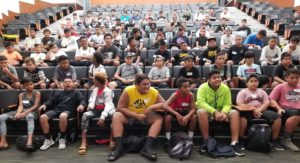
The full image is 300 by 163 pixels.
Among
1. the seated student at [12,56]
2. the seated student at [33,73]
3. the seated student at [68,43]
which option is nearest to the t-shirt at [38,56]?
the seated student at [12,56]

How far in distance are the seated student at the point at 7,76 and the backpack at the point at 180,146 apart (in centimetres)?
232

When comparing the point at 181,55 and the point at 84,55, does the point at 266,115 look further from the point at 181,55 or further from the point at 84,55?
the point at 84,55

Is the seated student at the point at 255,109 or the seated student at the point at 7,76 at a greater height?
the seated student at the point at 7,76

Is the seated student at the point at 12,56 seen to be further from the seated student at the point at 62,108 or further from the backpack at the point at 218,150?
the backpack at the point at 218,150

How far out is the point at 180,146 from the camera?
3.09m

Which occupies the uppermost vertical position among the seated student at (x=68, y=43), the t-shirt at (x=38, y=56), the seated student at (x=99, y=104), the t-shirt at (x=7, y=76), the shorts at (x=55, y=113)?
the seated student at (x=68, y=43)

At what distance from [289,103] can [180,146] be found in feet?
4.39

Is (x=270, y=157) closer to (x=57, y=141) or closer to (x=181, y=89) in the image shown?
(x=181, y=89)

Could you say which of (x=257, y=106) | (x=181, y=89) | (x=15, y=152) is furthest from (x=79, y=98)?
(x=257, y=106)

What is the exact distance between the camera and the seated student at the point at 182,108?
3.26 meters

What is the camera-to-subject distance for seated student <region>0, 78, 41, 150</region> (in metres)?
3.30

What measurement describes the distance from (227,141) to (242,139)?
7.6 inches

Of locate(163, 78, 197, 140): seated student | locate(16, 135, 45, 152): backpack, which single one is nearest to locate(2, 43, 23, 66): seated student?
locate(16, 135, 45, 152): backpack

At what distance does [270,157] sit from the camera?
9.84 feet
